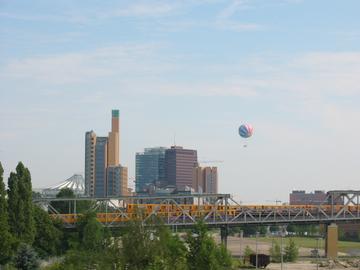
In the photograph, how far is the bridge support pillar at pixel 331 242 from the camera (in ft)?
429

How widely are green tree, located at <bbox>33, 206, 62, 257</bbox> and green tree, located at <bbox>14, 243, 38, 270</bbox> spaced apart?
2142 centimetres

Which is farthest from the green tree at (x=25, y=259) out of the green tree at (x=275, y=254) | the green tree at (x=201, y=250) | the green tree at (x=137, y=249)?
the green tree at (x=275, y=254)

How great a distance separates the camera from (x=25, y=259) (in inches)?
2854

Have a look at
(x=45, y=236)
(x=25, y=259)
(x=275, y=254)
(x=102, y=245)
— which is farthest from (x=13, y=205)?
(x=275, y=254)

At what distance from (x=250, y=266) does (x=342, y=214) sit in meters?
36.0

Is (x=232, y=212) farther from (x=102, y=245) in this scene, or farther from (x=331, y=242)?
(x=102, y=245)

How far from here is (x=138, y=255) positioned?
5394 cm

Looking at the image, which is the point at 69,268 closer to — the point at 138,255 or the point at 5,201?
the point at 138,255

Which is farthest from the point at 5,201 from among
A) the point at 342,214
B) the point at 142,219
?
the point at 342,214

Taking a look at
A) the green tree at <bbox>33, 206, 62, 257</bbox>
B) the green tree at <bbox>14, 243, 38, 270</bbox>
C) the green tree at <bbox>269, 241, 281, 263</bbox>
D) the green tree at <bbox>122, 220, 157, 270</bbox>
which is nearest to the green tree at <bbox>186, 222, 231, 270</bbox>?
the green tree at <bbox>122, 220, 157, 270</bbox>

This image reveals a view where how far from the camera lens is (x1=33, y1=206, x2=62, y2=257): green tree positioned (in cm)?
9719

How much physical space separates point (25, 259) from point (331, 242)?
69894 mm

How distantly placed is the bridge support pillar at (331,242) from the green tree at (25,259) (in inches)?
2604

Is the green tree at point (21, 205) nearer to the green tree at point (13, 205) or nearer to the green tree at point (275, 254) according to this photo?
the green tree at point (13, 205)
